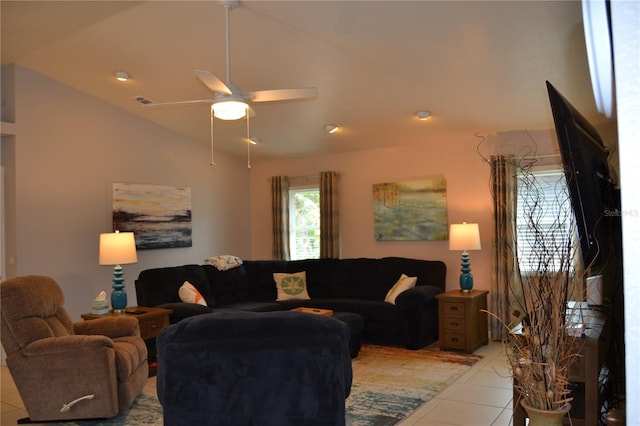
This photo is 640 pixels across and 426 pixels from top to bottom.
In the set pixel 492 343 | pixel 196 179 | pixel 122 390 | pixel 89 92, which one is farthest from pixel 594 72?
pixel 196 179

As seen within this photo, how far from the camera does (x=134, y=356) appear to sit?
367 cm

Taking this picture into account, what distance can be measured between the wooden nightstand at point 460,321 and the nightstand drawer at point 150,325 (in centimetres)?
290

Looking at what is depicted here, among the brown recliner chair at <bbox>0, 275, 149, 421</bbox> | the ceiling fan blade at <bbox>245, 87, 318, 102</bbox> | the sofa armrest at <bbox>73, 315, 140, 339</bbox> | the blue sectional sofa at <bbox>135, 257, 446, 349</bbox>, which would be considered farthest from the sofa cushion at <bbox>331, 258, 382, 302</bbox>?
the brown recliner chair at <bbox>0, 275, 149, 421</bbox>

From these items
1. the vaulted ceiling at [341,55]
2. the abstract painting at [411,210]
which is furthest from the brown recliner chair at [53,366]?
the abstract painting at [411,210]

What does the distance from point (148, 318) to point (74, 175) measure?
200 cm

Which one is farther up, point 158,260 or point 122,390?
point 158,260

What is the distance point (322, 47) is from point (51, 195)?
3.29 m

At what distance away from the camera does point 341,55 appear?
4289 millimetres

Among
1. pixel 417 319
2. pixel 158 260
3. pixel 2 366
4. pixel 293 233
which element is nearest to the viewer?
pixel 2 366

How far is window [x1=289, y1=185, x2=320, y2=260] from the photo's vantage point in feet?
23.7

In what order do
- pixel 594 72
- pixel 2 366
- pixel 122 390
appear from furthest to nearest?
1. pixel 2 366
2. pixel 122 390
3. pixel 594 72

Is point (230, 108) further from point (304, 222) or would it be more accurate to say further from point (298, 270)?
point (304, 222)

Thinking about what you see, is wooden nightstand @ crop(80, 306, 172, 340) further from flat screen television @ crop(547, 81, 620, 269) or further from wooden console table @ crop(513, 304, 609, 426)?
flat screen television @ crop(547, 81, 620, 269)

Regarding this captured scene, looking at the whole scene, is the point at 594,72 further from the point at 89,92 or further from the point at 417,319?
the point at 89,92
